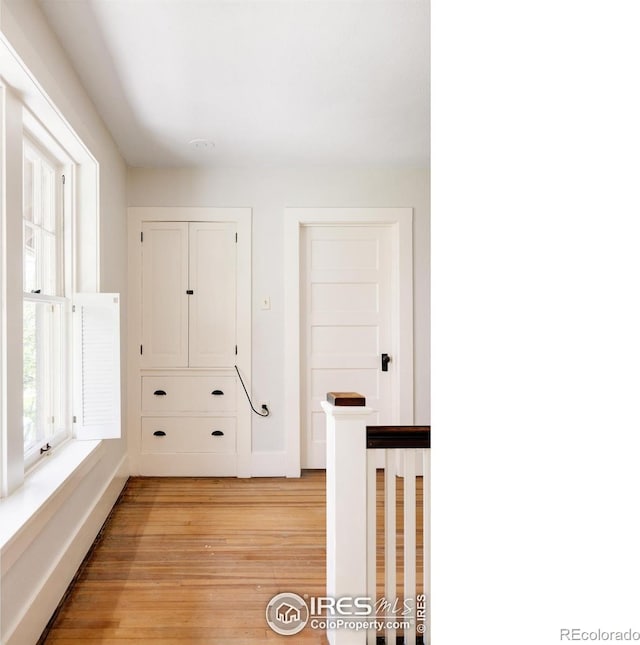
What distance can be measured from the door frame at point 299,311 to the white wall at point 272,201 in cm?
5

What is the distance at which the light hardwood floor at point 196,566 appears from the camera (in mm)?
2100

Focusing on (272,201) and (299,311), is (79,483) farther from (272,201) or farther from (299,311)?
(272,201)

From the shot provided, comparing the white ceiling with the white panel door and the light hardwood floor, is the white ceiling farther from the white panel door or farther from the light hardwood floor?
the light hardwood floor

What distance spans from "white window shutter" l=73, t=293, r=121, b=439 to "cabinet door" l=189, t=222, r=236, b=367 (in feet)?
4.56

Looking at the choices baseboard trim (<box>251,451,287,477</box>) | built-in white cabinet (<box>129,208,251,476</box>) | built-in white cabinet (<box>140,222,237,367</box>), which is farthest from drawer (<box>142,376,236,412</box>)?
baseboard trim (<box>251,451,287,477</box>)

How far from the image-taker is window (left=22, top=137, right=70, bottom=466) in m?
2.46

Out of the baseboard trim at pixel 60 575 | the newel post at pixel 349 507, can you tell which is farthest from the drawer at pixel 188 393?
the newel post at pixel 349 507

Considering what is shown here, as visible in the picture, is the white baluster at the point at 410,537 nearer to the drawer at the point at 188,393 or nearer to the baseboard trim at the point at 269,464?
the baseboard trim at the point at 269,464

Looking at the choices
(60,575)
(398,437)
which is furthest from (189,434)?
(398,437)

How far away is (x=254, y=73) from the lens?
2656mm
